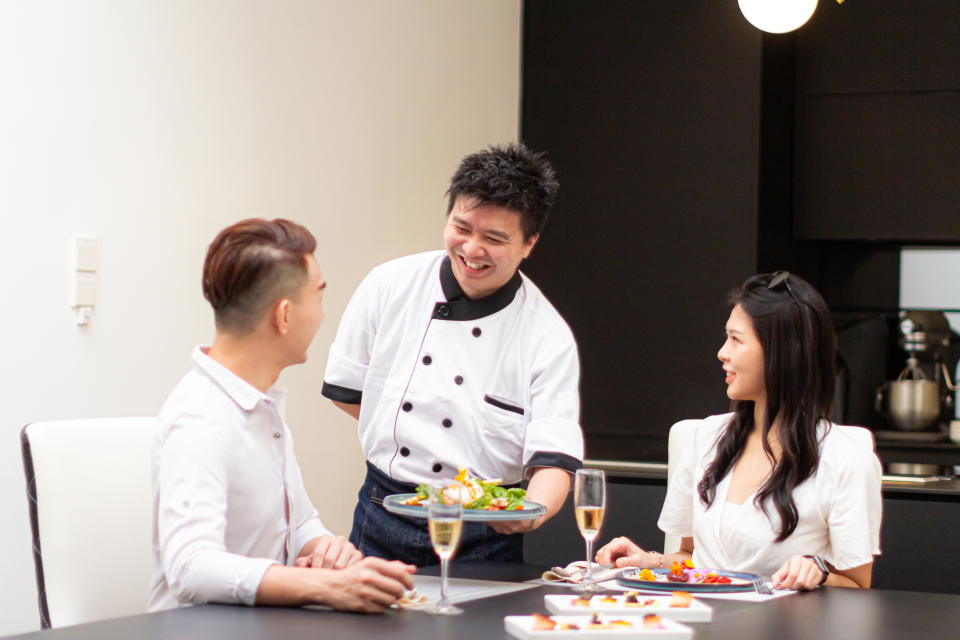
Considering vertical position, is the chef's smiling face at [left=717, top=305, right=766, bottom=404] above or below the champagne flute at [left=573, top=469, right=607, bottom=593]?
above

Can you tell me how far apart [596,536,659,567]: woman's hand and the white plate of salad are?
199 millimetres

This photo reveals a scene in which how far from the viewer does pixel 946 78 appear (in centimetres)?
440

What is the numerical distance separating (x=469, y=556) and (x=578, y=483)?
54 centimetres

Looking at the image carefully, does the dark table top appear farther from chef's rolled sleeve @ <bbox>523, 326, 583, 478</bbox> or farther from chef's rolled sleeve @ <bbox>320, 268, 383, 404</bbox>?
chef's rolled sleeve @ <bbox>320, 268, 383, 404</bbox>

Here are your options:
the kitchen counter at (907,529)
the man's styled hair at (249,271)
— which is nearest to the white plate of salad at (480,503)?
the man's styled hair at (249,271)

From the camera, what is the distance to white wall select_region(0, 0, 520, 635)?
8.59 feet

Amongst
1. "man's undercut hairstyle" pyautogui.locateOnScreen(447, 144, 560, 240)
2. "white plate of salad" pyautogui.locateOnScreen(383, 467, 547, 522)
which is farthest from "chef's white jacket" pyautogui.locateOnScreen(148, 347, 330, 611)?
"man's undercut hairstyle" pyautogui.locateOnScreen(447, 144, 560, 240)

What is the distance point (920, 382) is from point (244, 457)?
3566mm

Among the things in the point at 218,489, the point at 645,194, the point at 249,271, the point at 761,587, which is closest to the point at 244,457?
the point at 218,489

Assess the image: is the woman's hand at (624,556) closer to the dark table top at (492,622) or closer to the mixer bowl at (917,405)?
the dark table top at (492,622)

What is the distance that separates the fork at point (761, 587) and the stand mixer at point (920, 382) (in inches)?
112

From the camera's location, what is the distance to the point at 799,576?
193 cm

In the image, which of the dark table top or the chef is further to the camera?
the chef

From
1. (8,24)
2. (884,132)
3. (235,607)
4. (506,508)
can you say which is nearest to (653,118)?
(884,132)
